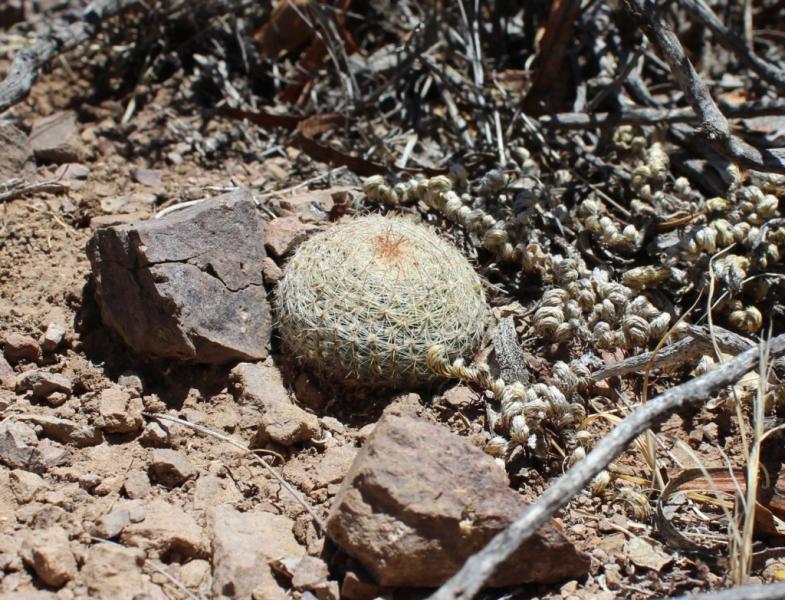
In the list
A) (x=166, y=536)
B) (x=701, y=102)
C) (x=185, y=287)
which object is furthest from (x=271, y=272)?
(x=701, y=102)

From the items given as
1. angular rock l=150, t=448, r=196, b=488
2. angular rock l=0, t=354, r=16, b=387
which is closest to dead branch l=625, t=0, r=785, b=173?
angular rock l=150, t=448, r=196, b=488

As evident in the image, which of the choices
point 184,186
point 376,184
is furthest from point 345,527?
point 184,186

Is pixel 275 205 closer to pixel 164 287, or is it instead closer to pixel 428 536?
pixel 164 287

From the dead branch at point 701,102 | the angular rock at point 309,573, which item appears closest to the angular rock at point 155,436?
the angular rock at point 309,573

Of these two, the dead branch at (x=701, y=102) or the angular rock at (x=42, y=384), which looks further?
the dead branch at (x=701, y=102)

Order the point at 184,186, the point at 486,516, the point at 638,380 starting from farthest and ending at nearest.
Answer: the point at 184,186 → the point at 638,380 → the point at 486,516

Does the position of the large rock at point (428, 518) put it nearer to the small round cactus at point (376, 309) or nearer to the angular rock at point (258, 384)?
the small round cactus at point (376, 309)
